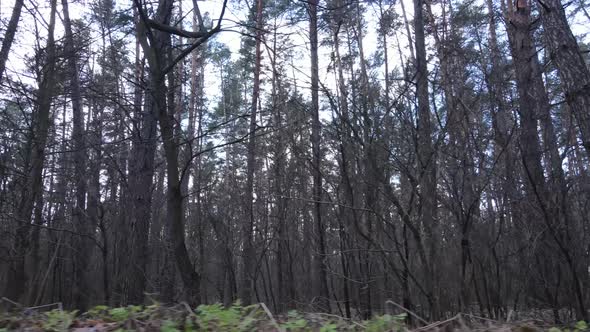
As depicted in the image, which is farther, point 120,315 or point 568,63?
point 568,63

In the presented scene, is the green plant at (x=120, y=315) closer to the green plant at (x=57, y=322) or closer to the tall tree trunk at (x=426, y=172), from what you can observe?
the green plant at (x=57, y=322)

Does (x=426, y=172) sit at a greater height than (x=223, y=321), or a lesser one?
greater

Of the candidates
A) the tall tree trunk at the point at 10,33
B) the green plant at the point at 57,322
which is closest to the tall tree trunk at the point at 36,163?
the tall tree trunk at the point at 10,33

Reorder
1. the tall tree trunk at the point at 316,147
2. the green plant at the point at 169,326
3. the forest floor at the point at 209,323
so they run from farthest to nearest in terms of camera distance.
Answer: the tall tree trunk at the point at 316,147
the forest floor at the point at 209,323
the green plant at the point at 169,326

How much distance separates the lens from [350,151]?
5.54 m

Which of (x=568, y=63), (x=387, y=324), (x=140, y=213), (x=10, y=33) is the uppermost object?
(x=10, y=33)

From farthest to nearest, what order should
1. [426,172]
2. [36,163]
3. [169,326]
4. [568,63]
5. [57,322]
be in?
[36,163] < [426,172] < [568,63] < [57,322] < [169,326]

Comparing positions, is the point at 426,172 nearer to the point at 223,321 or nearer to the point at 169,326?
the point at 223,321

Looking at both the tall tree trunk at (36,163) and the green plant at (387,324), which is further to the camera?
the tall tree trunk at (36,163)

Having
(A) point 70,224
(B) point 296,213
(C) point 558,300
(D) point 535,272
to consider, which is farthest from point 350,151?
(A) point 70,224

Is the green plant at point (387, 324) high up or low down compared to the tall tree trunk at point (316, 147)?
down

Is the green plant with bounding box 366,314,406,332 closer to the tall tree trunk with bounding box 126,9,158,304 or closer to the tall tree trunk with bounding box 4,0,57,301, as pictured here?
the tall tree trunk with bounding box 126,9,158,304

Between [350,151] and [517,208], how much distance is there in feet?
8.65

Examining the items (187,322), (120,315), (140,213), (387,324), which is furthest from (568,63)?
(140,213)
